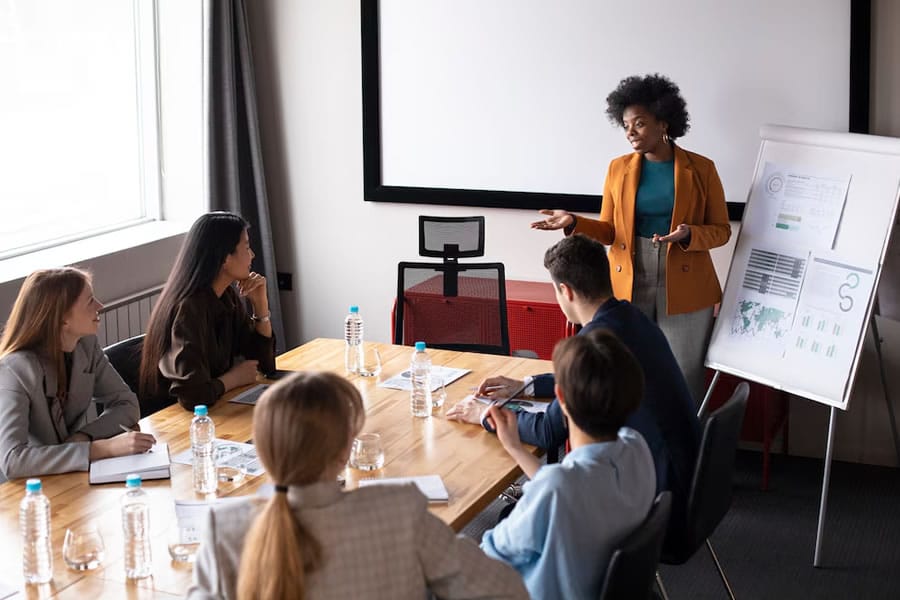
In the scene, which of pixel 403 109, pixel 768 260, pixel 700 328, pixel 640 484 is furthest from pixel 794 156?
pixel 640 484

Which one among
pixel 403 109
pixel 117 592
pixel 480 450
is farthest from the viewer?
pixel 403 109

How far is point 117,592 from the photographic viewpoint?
7.13 feet

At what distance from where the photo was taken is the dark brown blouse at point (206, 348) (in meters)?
3.32

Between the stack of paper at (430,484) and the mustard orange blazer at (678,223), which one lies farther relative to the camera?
the mustard orange blazer at (678,223)

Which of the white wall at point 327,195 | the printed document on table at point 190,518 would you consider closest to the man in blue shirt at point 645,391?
the printed document on table at point 190,518

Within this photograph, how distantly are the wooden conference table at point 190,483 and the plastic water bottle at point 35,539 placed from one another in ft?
0.09

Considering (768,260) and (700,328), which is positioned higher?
(768,260)

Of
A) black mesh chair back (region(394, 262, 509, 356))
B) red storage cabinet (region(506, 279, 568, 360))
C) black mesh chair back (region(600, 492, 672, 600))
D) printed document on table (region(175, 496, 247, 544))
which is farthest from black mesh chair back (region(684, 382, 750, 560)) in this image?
red storage cabinet (region(506, 279, 568, 360))

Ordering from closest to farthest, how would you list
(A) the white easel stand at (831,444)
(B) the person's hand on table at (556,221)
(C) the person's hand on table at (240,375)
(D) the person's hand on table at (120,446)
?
(D) the person's hand on table at (120,446) < (C) the person's hand on table at (240,375) < (A) the white easel stand at (831,444) < (B) the person's hand on table at (556,221)

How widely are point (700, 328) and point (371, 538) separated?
285 cm

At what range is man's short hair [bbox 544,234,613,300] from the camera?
3.04 metres

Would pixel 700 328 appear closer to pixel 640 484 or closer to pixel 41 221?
pixel 640 484

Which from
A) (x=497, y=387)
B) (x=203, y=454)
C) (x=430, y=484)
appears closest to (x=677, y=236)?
(x=497, y=387)

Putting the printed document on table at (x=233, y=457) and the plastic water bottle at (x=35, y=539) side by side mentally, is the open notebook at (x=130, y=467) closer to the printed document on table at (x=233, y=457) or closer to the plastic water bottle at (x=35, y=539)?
the printed document on table at (x=233, y=457)
